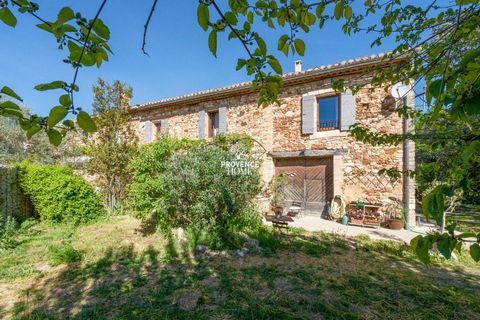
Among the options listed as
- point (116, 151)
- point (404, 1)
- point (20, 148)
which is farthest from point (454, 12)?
point (20, 148)

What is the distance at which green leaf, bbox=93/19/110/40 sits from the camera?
832 mm

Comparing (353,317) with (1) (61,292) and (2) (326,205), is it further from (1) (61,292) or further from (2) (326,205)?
(2) (326,205)

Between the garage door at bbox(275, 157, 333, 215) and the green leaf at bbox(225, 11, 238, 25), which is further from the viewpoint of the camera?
the garage door at bbox(275, 157, 333, 215)

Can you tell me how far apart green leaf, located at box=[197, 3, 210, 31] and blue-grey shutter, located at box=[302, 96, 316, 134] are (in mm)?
7874

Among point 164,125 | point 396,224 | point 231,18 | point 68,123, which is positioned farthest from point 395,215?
point 164,125

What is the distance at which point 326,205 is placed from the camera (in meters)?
8.26

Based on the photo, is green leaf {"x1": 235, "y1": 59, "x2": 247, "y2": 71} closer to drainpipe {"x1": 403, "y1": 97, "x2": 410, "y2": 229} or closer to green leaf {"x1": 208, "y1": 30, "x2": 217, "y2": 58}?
green leaf {"x1": 208, "y1": 30, "x2": 217, "y2": 58}

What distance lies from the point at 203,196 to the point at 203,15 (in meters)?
4.58

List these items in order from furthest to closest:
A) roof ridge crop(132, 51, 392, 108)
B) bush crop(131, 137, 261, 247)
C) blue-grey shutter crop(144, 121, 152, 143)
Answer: blue-grey shutter crop(144, 121, 152, 143) → roof ridge crop(132, 51, 392, 108) → bush crop(131, 137, 261, 247)

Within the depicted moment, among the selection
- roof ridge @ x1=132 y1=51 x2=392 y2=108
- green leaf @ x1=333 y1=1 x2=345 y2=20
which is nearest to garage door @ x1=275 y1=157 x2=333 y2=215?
roof ridge @ x1=132 y1=51 x2=392 y2=108

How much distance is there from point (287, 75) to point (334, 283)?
22.1 feet

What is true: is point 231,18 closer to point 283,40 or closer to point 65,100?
point 283,40

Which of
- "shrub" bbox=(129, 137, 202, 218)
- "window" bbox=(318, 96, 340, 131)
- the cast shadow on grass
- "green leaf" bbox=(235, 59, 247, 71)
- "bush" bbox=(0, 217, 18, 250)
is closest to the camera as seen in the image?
"green leaf" bbox=(235, 59, 247, 71)

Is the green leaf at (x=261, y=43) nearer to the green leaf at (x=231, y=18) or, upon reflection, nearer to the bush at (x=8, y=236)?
the green leaf at (x=231, y=18)
